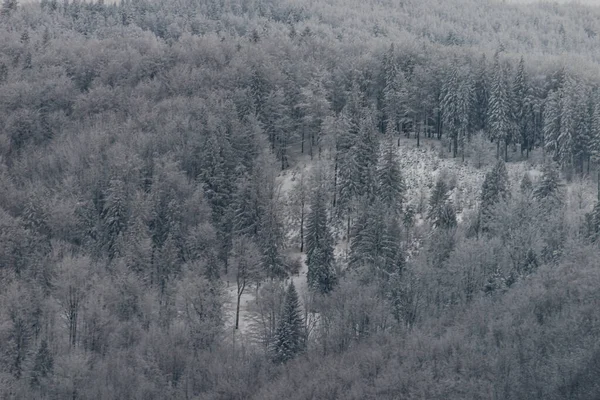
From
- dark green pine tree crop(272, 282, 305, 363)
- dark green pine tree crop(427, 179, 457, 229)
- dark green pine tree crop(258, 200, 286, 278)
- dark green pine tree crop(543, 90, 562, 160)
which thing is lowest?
dark green pine tree crop(272, 282, 305, 363)

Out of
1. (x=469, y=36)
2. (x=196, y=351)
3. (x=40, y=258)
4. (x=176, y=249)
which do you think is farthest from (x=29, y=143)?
(x=469, y=36)

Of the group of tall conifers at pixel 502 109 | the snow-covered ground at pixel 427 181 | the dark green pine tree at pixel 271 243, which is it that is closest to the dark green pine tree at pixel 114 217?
the snow-covered ground at pixel 427 181

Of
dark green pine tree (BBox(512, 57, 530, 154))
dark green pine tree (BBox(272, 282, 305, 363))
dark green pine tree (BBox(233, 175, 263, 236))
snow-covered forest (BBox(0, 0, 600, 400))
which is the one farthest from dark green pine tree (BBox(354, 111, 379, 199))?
dark green pine tree (BBox(512, 57, 530, 154))

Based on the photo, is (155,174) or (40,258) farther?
(155,174)

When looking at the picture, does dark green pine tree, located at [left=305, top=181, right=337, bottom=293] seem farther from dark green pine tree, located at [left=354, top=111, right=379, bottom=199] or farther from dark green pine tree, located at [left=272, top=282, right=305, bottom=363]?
dark green pine tree, located at [left=354, top=111, right=379, bottom=199]

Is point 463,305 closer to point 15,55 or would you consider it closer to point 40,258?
point 40,258

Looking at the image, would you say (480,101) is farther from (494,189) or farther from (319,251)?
(319,251)
